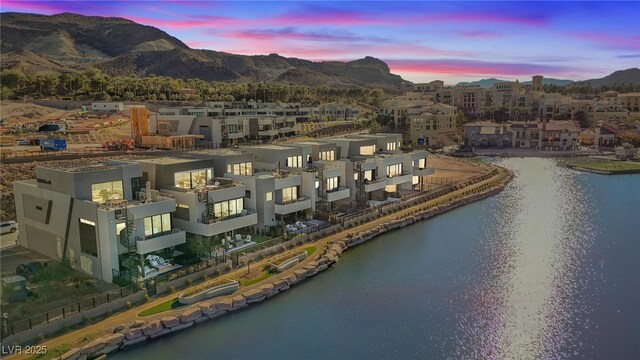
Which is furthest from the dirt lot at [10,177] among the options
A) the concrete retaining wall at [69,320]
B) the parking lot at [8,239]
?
the concrete retaining wall at [69,320]

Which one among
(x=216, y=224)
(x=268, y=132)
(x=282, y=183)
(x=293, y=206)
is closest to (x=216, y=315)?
(x=216, y=224)

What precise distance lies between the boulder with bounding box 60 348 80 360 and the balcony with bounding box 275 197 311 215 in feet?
50.4

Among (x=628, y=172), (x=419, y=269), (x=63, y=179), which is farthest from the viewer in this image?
(x=628, y=172)

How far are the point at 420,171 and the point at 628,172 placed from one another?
37.7 meters

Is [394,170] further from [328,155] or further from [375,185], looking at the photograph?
[328,155]

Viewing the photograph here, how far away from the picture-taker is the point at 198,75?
617 ft

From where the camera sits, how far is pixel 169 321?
1975 centimetres

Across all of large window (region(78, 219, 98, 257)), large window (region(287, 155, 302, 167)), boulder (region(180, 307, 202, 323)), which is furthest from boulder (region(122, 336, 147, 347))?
large window (region(287, 155, 302, 167))

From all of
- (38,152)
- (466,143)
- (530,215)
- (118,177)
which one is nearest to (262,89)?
(466,143)

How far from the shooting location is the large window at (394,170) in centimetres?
4144

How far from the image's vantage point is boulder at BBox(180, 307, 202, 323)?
20203 millimetres

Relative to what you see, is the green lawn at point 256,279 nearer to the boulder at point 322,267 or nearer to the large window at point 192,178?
the boulder at point 322,267

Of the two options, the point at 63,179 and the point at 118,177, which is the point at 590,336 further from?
the point at 63,179

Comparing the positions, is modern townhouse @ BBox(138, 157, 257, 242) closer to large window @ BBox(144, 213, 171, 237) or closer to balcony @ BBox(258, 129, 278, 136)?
large window @ BBox(144, 213, 171, 237)
